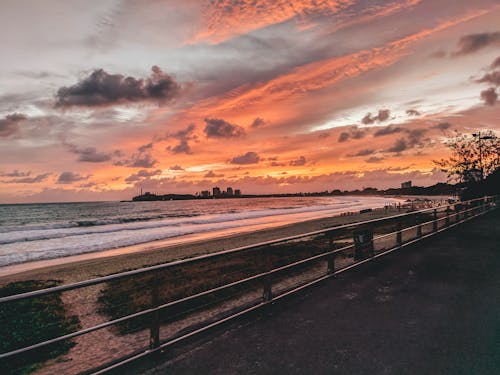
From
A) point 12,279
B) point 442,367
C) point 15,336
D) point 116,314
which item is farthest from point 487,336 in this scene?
point 12,279

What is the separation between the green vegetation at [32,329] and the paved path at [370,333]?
4.53 meters

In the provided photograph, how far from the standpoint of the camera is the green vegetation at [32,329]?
23.1ft

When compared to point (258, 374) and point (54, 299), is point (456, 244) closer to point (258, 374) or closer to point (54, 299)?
point (258, 374)

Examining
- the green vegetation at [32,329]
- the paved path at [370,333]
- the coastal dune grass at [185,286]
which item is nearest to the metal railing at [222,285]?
the coastal dune grass at [185,286]

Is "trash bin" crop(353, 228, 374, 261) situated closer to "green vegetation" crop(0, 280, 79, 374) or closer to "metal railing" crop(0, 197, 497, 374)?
"metal railing" crop(0, 197, 497, 374)

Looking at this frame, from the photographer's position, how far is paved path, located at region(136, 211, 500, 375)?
414cm

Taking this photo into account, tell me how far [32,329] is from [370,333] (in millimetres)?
9157

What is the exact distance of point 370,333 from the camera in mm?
5074

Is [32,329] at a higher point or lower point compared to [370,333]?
lower

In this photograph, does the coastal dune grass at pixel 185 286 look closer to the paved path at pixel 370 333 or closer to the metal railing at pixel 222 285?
the metal railing at pixel 222 285

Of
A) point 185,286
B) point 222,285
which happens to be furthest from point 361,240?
point 185,286

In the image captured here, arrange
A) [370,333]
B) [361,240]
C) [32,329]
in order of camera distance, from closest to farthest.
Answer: [370,333]
[32,329]
[361,240]

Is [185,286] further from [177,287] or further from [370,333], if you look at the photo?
[370,333]

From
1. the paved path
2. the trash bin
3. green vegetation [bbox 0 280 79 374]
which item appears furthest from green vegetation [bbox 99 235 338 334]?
the trash bin
